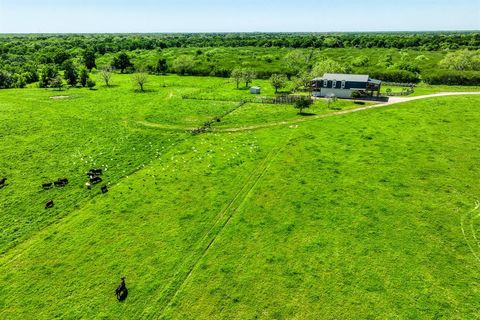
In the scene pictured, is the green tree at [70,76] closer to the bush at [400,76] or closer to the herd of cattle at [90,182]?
the herd of cattle at [90,182]

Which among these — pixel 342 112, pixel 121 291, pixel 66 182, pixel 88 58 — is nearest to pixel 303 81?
pixel 342 112

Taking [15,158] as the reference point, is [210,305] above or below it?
below

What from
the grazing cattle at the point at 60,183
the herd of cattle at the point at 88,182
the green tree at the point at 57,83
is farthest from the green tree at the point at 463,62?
the green tree at the point at 57,83

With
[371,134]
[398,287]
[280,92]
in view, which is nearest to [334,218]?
[398,287]

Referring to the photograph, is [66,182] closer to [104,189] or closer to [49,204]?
[49,204]

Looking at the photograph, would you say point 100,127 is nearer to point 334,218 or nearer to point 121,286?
point 121,286

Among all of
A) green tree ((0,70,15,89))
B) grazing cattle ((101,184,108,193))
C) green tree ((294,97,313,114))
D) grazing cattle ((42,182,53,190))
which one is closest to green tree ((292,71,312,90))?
green tree ((294,97,313,114))
